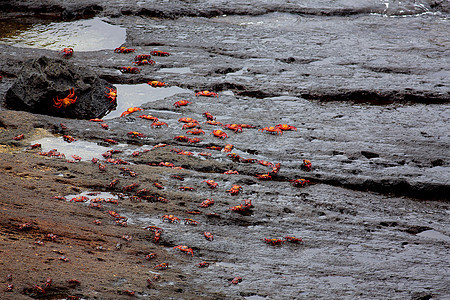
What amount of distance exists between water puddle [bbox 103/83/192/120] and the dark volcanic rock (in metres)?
0.27

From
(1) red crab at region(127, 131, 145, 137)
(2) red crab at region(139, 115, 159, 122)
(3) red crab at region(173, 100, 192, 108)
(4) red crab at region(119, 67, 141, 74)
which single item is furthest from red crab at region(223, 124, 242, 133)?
(4) red crab at region(119, 67, 141, 74)

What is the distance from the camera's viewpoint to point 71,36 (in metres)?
10.1

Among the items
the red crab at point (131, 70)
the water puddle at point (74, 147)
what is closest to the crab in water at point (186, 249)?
the water puddle at point (74, 147)

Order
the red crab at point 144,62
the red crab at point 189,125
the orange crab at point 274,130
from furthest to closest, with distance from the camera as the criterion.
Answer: the red crab at point 144,62
the red crab at point 189,125
the orange crab at point 274,130

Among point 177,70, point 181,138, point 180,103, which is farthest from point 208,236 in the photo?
point 177,70

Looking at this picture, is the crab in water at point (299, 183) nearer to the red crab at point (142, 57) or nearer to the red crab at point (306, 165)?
the red crab at point (306, 165)

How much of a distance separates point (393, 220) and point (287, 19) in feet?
22.9

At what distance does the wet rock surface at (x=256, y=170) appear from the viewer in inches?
166

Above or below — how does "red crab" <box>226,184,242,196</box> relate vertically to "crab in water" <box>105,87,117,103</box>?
below

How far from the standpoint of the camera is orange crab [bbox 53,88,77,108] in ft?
23.7

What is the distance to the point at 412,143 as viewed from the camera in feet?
21.2

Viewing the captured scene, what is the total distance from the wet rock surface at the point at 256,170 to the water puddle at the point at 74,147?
0.03 meters

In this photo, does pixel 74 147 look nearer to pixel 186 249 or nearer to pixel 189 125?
pixel 189 125

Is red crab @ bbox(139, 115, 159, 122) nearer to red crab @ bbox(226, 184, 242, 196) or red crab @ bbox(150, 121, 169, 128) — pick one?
red crab @ bbox(150, 121, 169, 128)
